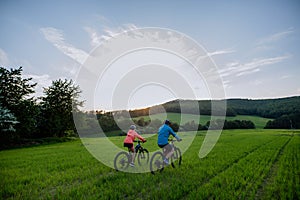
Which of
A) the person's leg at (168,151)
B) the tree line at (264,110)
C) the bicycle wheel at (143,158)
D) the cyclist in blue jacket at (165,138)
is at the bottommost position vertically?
the bicycle wheel at (143,158)

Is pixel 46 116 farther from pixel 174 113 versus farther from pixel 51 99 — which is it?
pixel 174 113

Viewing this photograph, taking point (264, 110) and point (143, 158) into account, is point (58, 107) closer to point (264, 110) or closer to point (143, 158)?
point (143, 158)

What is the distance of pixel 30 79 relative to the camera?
1387 inches

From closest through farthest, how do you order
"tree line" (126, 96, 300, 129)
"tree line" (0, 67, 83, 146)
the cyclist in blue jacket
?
1. the cyclist in blue jacket
2. "tree line" (0, 67, 83, 146)
3. "tree line" (126, 96, 300, 129)

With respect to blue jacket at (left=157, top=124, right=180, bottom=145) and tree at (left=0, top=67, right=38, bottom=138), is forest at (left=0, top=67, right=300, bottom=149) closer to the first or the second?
tree at (left=0, top=67, right=38, bottom=138)

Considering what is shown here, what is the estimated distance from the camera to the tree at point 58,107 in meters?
43.3

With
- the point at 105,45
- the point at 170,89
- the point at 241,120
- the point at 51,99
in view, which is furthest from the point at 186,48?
the point at 241,120

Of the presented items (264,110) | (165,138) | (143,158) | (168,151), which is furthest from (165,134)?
(264,110)

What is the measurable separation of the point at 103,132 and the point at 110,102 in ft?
153

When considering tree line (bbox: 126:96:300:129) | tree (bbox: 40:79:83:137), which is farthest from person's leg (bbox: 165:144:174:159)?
tree line (bbox: 126:96:300:129)

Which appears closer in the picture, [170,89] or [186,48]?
[186,48]

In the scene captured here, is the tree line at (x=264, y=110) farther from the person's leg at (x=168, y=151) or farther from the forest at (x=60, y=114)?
the person's leg at (x=168, y=151)

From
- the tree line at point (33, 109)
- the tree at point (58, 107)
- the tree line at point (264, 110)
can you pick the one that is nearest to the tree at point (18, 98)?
the tree line at point (33, 109)

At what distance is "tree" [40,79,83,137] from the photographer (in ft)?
142
